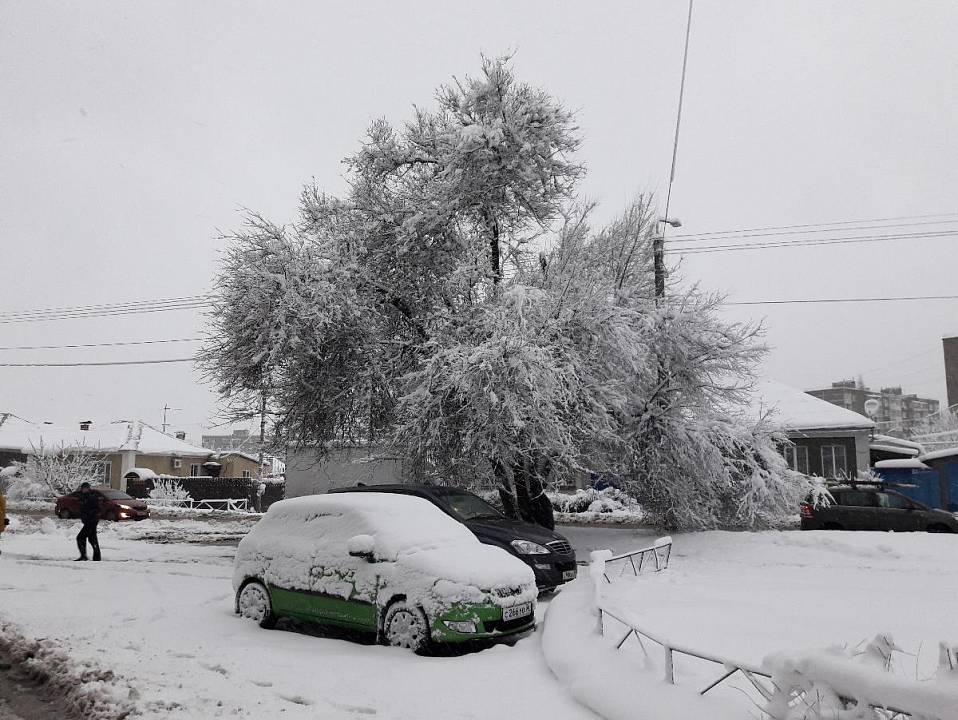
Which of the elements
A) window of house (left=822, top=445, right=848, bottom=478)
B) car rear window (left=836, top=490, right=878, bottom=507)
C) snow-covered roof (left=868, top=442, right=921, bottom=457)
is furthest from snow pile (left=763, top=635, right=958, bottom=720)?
snow-covered roof (left=868, top=442, right=921, bottom=457)

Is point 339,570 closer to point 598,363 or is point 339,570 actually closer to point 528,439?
point 528,439

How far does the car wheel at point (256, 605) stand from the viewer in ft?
27.6

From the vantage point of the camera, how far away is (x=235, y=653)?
22.7 feet

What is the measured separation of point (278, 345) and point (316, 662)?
8.48 meters

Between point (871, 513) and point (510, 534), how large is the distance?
12.0 m

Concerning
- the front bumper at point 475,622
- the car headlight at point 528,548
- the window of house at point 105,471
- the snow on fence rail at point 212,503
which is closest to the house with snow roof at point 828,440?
the car headlight at point 528,548

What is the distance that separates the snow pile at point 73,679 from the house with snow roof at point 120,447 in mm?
43241

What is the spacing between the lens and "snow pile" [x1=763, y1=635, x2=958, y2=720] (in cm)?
328

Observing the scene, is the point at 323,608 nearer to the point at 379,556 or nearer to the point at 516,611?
the point at 379,556

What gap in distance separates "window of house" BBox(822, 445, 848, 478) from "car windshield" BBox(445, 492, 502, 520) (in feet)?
72.6

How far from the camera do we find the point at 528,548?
10.2m

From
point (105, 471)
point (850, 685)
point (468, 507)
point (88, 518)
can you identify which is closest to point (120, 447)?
point (105, 471)

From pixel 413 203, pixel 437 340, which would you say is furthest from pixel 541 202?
pixel 437 340

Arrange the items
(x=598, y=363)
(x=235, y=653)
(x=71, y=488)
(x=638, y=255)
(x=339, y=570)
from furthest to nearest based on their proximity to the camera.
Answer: (x=71, y=488), (x=638, y=255), (x=598, y=363), (x=339, y=570), (x=235, y=653)
